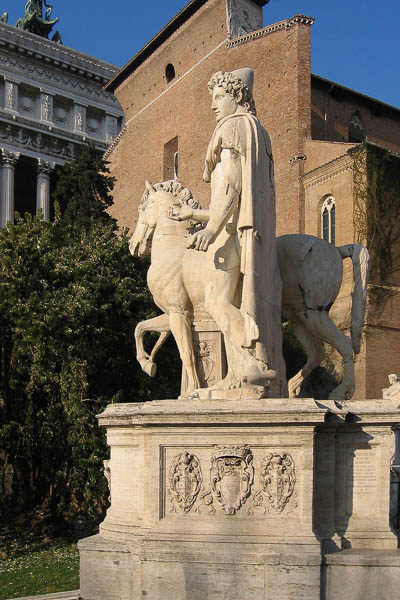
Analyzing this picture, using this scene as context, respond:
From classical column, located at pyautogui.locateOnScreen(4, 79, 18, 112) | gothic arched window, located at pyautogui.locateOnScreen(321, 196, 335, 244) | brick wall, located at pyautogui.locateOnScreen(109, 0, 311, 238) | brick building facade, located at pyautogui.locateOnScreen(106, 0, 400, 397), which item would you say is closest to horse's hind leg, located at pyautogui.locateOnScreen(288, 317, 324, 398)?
brick building facade, located at pyautogui.locateOnScreen(106, 0, 400, 397)

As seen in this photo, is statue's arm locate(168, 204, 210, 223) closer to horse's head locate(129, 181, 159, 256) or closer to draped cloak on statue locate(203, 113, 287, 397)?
draped cloak on statue locate(203, 113, 287, 397)

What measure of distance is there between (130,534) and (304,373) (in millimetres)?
2375

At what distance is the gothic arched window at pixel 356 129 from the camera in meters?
36.5

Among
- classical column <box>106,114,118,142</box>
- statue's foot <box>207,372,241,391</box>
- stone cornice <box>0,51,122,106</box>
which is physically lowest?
statue's foot <box>207,372,241,391</box>

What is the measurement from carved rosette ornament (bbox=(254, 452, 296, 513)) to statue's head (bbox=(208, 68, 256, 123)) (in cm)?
323

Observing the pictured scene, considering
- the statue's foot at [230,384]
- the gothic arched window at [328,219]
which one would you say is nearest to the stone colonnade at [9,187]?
the gothic arched window at [328,219]

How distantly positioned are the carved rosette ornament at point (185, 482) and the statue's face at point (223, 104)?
125 inches

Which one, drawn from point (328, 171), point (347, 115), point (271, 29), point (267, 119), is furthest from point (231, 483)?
point (347, 115)

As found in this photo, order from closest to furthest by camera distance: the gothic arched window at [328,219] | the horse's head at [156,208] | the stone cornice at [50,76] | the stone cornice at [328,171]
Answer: the horse's head at [156,208] < the stone cornice at [328,171] < the gothic arched window at [328,219] < the stone cornice at [50,76]

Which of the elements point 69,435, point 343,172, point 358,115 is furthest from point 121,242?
point 358,115

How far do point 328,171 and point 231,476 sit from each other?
961 inches

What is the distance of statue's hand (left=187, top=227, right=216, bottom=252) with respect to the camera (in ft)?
22.1

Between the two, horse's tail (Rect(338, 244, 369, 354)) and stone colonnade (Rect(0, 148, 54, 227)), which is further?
stone colonnade (Rect(0, 148, 54, 227))

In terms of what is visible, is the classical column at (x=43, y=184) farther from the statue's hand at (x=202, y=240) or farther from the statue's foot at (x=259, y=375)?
the statue's foot at (x=259, y=375)
